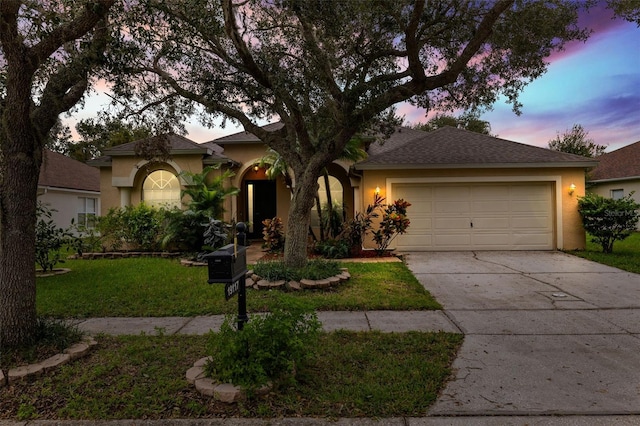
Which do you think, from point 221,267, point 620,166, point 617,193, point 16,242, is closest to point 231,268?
point 221,267

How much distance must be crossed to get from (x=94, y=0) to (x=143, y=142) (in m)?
4.90

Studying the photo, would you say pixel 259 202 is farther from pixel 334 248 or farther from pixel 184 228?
pixel 334 248

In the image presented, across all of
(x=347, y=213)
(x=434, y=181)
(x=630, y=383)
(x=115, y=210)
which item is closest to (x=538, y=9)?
(x=434, y=181)

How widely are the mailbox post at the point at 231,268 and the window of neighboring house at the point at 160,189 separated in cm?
1150

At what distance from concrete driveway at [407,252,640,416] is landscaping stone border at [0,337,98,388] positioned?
3.54 m

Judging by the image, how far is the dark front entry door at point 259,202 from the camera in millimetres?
15922

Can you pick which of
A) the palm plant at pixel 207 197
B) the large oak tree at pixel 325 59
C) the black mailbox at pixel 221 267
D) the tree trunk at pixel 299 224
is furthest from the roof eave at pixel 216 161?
the black mailbox at pixel 221 267

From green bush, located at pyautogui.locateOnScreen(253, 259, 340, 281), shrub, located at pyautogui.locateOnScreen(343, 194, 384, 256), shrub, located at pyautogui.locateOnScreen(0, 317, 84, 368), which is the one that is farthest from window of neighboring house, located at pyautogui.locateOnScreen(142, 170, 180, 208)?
shrub, located at pyautogui.locateOnScreen(0, 317, 84, 368)

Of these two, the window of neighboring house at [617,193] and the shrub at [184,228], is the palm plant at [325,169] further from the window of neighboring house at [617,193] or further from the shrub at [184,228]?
the window of neighboring house at [617,193]

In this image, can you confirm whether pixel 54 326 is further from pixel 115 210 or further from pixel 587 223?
pixel 587 223

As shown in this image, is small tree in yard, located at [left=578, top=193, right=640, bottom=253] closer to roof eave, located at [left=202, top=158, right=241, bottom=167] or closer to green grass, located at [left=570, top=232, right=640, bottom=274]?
green grass, located at [left=570, top=232, right=640, bottom=274]

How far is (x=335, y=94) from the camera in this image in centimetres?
761

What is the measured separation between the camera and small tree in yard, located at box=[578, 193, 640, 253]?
35.6 feet

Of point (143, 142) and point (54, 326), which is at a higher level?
point (143, 142)
